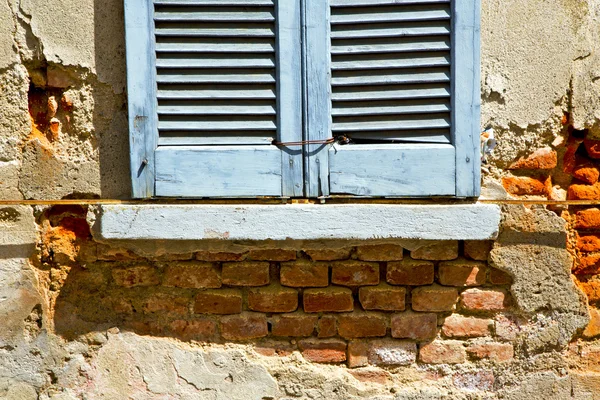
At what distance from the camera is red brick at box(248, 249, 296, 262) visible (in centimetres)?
256

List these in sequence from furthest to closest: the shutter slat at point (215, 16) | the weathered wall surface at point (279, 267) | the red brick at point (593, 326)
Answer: the red brick at point (593, 326), the weathered wall surface at point (279, 267), the shutter slat at point (215, 16)

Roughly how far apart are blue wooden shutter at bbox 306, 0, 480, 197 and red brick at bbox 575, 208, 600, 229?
49 centimetres

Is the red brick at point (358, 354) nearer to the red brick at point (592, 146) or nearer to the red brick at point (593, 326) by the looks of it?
the red brick at point (593, 326)

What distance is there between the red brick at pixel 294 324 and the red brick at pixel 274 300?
0.03m

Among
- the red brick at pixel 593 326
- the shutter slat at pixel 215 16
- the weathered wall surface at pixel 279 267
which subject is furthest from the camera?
the red brick at pixel 593 326

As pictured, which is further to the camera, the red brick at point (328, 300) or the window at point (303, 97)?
the red brick at point (328, 300)

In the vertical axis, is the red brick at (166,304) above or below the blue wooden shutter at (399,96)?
A: below

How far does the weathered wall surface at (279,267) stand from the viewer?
8.25ft

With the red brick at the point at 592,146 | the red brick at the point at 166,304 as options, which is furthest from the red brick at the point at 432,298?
the red brick at the point at 166,304

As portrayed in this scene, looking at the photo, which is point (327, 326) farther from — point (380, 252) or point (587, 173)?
point (587, 173)

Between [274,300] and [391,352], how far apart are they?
0.49 m

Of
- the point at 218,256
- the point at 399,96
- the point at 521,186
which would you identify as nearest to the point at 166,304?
the point at 218,256

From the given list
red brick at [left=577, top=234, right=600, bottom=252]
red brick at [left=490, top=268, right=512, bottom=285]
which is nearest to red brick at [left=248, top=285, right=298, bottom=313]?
red brick at [left=490, top=268, right=512, bottom=285]

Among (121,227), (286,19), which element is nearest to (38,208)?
(121,227)
